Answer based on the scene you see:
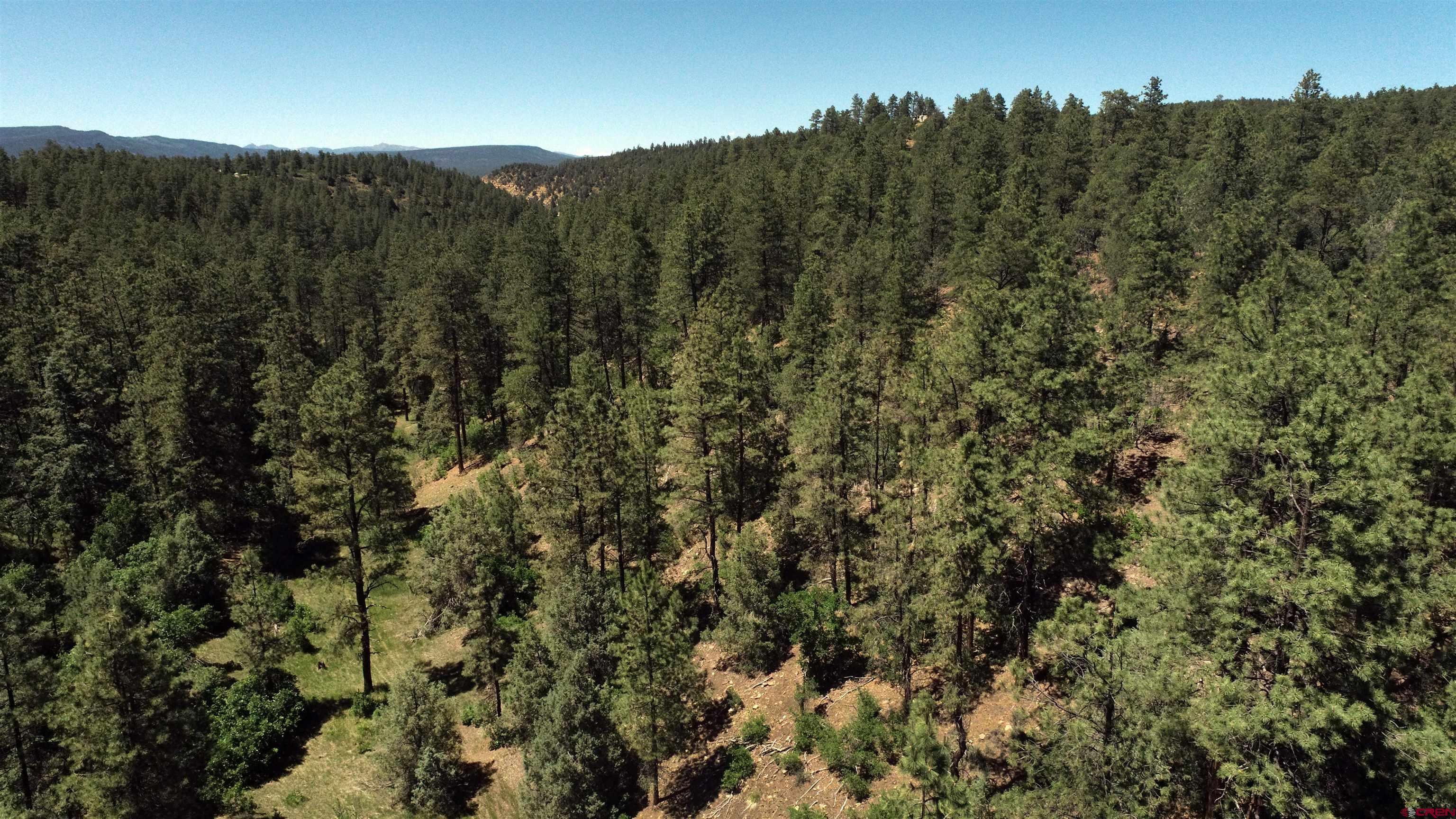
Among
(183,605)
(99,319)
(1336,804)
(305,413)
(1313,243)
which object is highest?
(1313,243)

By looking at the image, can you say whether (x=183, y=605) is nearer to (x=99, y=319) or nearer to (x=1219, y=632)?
(x=99, y=319)

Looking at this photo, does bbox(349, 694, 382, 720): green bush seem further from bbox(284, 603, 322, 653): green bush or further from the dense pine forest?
bbox(284, 603, 322, 653): green bush

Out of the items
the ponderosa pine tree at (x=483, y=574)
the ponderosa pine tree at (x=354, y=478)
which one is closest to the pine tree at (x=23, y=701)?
the ponderosa pine tree at (x=354, y=478)

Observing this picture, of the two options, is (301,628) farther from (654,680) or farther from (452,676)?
(654,680)

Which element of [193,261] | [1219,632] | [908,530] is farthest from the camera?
[193,261]

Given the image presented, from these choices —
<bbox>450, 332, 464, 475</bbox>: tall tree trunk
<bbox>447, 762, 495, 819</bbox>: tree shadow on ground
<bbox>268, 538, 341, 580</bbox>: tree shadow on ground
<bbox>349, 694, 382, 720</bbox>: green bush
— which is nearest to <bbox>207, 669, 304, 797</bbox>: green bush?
<bbox>349, 694, 382, 720</bbox>: green bush

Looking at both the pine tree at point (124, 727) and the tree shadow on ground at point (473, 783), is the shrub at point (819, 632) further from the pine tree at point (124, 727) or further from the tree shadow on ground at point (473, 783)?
the pine tree at point (124, 727)

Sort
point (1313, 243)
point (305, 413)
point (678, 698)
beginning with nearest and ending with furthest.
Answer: point (678, 698), point (305, 413), point (1313, 243)

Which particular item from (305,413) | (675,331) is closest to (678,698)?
(305,413)
